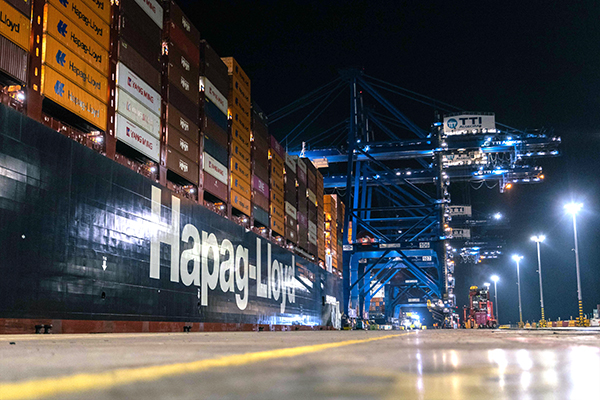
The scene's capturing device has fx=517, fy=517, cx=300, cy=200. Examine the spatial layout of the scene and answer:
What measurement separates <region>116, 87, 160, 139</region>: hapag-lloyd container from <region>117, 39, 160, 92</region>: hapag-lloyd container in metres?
1.17

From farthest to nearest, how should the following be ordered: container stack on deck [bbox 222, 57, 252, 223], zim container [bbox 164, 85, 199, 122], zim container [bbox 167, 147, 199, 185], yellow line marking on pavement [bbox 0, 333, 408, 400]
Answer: container stack on deck [bbox 222, 57, 252, 223], zim container [bbox 164, 85, 199, 122], zim container [bbox 167, 147, 199, 185], yellow line marking on pavement [bbox 0, 333, 408, 400]

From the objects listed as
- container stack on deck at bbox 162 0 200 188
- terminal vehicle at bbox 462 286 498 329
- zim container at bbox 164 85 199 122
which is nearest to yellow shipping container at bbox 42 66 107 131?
container stack on deck at bbox 162 0 200 188

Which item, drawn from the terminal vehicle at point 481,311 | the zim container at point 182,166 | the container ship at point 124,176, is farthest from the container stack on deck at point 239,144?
the terminal vehicle at point 481,311

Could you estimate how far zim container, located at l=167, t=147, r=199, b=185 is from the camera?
20469 millimetres

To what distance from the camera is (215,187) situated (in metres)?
24.7

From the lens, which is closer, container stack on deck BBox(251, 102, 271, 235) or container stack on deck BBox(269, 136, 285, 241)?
container stack on deck BBox(251, 102, 271, 235)

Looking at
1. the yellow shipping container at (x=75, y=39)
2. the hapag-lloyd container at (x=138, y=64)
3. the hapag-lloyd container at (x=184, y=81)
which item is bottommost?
the yellow shipping container at (x=75, y=39)

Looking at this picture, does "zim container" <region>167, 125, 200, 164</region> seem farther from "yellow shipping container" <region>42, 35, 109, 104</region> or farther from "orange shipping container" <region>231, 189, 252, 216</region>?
"orange shipping container" <region>231, 189, 252, 216</region>

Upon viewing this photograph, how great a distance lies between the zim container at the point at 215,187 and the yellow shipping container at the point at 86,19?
26.5 feet

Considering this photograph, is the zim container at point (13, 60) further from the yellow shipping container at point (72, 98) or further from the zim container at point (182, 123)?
the zim container at point (182, 123)

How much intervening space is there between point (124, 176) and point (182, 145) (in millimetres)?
4703

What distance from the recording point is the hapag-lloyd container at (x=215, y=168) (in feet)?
77.3

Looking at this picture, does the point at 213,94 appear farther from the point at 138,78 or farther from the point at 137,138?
the point at 137,138

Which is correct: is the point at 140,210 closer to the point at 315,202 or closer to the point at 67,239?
the point at 67,239
